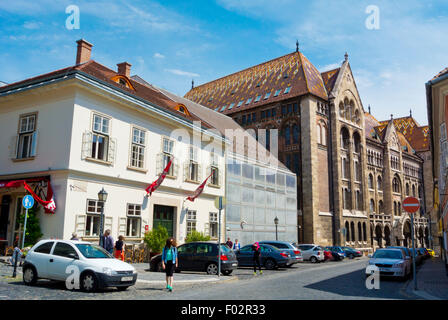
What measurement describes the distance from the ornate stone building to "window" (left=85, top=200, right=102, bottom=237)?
31.6 meters

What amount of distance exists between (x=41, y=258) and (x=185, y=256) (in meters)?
7.72

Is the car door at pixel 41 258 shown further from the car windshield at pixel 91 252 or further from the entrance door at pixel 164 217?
the entrance door at pixel 164 217

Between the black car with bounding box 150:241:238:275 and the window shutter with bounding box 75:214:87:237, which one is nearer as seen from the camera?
the window shutter with bounding box 75:214:87:237

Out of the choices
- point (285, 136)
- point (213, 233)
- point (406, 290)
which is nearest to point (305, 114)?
point (285, 136)

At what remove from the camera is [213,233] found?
2703 centimetres

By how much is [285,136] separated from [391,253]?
107 feet

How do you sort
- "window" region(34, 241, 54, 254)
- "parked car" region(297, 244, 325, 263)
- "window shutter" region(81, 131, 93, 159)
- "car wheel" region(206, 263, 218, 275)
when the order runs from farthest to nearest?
"parked car" region(297, 244, 325, 263) → "window shutter" region(81, 131, 93, 159) → "car wheel" region(206, 263, 218, 275) → "window" region(34, 241, 54, 254)

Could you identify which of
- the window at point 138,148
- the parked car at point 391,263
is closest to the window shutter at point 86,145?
the window at point 138,148

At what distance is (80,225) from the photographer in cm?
1773

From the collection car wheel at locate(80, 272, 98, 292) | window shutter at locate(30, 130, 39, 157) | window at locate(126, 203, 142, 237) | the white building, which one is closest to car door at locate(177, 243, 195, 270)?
the white building

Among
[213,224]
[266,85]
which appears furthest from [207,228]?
[266,85]

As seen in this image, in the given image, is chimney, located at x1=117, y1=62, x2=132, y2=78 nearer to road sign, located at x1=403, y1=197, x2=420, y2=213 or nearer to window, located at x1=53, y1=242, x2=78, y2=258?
window, located at x1=53, y1=242, x2=78, y2=258

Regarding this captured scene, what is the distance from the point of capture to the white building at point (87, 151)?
1781 centimetres

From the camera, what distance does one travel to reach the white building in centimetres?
1781
